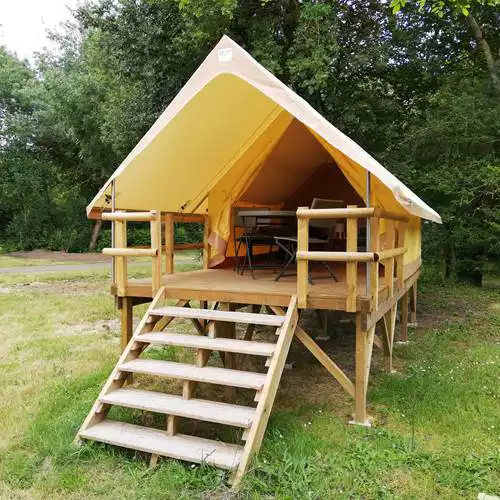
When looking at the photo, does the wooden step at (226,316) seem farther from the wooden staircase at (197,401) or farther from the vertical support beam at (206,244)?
the vertical support beam at (206,244)

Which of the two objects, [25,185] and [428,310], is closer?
[428,310]

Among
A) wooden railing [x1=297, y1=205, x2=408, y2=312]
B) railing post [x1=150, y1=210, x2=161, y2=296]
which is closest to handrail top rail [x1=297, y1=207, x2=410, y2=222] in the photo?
wooden railing [x1=297, y1=205, x2=408, y2=312]

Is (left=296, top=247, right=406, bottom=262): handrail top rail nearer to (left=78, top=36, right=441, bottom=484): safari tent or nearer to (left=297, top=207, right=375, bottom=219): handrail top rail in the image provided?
(left=78, top=36, right=441, bottom=484): safari tent

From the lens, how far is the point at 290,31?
378 inches

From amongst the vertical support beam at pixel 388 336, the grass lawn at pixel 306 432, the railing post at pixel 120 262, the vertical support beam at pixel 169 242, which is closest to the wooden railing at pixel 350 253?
the grass lawn at pixel 306 432

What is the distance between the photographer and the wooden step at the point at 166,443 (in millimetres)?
3099

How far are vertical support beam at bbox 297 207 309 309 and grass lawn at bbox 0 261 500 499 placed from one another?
1.01 metres

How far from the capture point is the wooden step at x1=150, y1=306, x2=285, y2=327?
156 inches

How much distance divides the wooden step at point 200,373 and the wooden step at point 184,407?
159mm

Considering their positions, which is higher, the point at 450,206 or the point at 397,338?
the point at 450,206

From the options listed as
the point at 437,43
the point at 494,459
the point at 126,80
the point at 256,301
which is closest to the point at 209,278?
the point at 256,301

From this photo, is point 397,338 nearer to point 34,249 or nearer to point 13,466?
point 13,466

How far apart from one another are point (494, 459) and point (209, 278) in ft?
10.8

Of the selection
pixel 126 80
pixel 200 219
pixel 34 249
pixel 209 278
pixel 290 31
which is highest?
pixel 290 31
